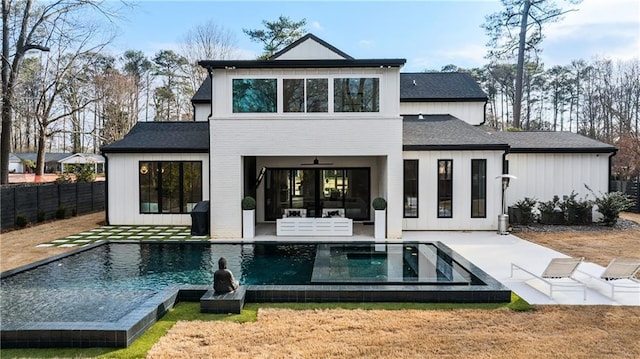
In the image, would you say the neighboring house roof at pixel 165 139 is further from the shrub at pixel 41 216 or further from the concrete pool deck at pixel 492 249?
the shrub at pixel 41 216

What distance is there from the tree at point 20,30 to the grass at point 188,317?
1966cm

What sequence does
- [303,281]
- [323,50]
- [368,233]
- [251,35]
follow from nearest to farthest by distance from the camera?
[303,281], [368,233], [323,50], [251,35]

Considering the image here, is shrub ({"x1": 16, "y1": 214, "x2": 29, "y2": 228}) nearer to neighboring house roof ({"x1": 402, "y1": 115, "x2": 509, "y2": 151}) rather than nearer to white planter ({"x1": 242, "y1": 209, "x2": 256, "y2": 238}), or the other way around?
white planter ({"x1": 242, "y1": 209, "x2": 256, "y2": 238})

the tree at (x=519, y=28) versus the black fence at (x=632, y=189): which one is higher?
the tree at (x=519, y=28)

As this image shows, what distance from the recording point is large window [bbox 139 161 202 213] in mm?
14758

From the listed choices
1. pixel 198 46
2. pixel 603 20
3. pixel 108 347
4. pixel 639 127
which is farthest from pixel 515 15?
pixel 108 347

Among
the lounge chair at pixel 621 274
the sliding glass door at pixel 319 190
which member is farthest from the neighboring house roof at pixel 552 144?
the lounge chair at pixel 621 274

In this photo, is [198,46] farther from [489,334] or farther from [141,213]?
[489,334]

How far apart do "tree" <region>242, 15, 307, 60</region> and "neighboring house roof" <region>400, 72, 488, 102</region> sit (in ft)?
49.5

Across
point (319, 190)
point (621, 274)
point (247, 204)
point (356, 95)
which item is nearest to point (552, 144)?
point (356, 95)

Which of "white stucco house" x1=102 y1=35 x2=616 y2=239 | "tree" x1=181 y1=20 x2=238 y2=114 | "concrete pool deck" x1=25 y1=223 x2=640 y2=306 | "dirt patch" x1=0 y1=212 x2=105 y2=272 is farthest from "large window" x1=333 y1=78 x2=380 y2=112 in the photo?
"tree" x1=181 y1=20 x2=238 y2=114

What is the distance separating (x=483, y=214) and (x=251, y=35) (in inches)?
1054

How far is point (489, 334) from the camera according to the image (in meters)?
5.07

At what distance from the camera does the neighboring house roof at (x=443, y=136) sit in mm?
13219
